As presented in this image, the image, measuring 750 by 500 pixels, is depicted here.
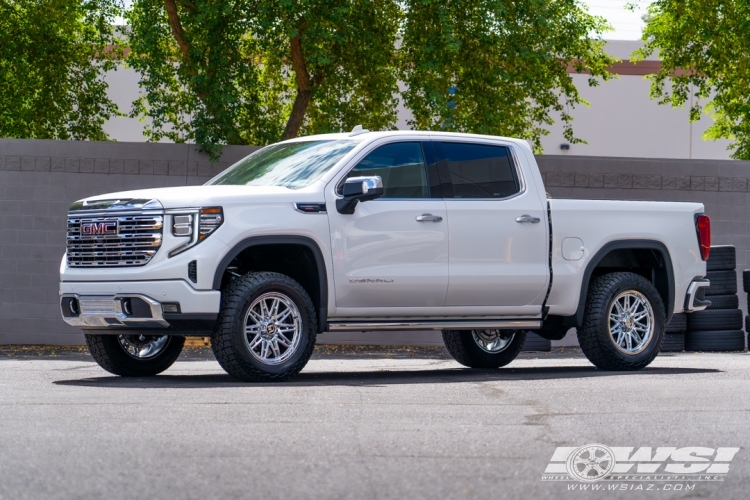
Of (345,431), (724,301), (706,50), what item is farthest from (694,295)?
(706,50)

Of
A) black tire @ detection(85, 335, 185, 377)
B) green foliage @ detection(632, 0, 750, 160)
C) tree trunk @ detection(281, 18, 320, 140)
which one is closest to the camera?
black tire @ detection(85, 335, 185, 377)

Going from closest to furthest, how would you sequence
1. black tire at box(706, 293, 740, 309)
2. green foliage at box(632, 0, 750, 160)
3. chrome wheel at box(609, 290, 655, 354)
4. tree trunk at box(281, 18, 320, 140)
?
chrome wheel at box(609, 290, 655, 354) → black tire at box(706, 293, 740, 309) → tree trunk at box(281, 18, 320, 140) → green foliage at box(632, 0, 750, 160)

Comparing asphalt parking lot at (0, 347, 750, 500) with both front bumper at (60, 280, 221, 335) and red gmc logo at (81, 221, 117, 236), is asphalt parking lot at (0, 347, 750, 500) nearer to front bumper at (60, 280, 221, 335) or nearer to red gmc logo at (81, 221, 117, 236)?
front bumper at (60, 280, 221, 335)

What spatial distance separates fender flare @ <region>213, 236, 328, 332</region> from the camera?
31.2 feet

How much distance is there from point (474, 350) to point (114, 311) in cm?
423

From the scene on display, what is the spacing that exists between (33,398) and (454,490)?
431cm

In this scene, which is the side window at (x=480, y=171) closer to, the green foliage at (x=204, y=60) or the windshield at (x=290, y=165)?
the windshield at (x=290, y=165)

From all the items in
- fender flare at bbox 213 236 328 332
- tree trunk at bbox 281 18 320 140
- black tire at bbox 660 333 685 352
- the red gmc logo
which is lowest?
black tire at bbox 660 333 685 352

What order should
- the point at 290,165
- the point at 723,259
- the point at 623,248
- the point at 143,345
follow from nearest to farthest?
the point at 290,165 → the point at 143,345 → the point at 623,248 → the point at 723,259

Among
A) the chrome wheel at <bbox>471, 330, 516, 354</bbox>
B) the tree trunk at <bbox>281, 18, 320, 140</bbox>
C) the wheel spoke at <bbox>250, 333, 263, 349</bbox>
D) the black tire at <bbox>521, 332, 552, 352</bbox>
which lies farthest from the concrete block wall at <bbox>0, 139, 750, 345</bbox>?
the wheel spoke at <bbox>250, 333, 263, 349</bbox>

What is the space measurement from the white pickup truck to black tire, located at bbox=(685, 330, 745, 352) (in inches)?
203

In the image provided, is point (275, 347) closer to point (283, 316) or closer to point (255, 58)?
point (283, 316)

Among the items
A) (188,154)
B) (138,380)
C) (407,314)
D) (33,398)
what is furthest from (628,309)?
(188,154)

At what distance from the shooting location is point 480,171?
11141 millimetres
